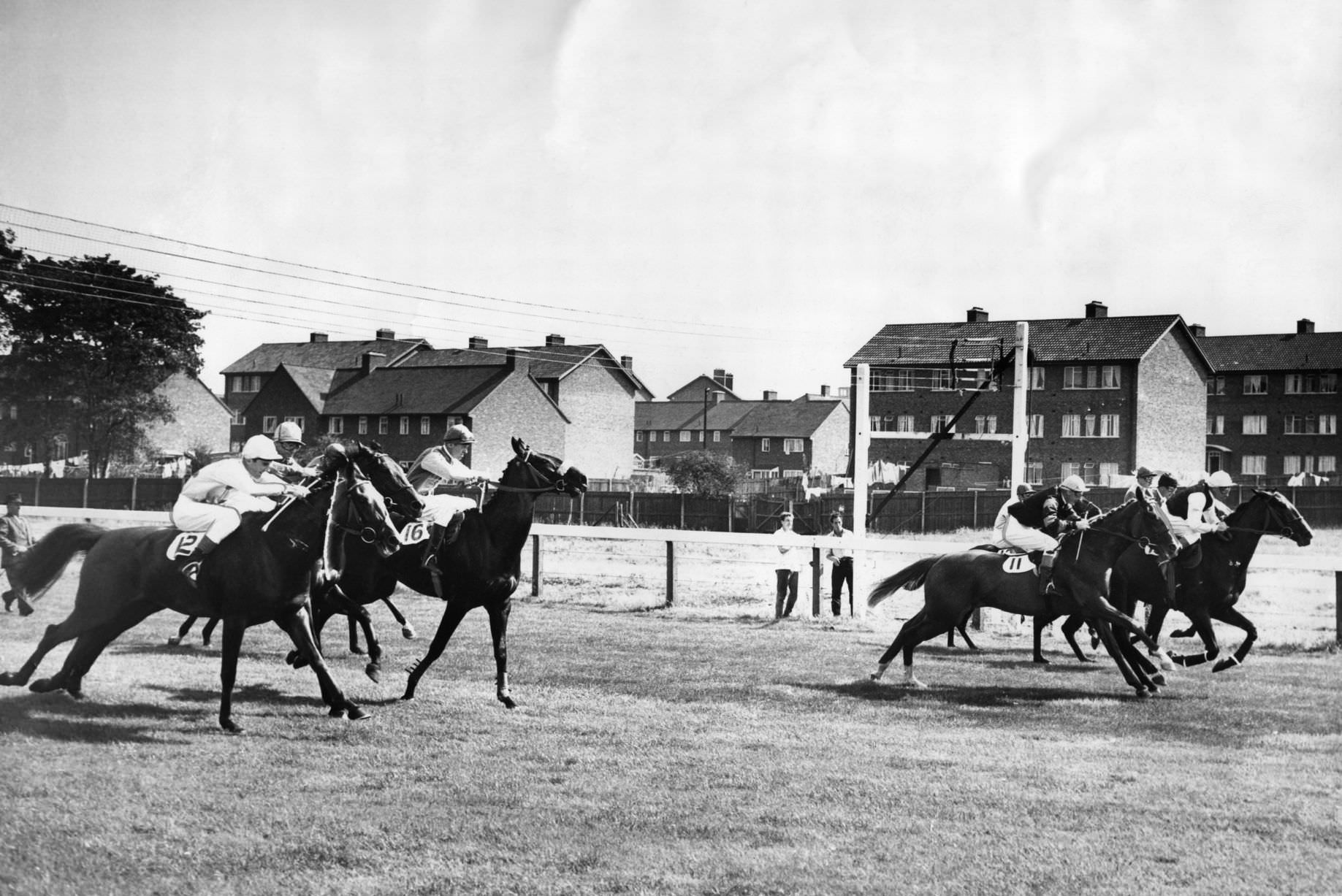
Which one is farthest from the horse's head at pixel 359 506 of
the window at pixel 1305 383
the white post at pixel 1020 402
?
the window at pixel 1305 383

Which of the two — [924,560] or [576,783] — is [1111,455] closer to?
[924,560]

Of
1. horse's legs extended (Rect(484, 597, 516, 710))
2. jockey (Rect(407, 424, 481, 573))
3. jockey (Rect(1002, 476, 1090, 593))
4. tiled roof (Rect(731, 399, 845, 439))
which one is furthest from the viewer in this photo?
tiled roof (Rect(731, 399, 845, 439))

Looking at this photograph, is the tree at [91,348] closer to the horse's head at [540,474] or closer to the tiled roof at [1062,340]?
the horse's head at [540,474]

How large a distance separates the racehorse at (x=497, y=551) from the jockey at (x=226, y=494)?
1.97 meters

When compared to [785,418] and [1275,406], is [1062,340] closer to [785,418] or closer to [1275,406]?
[1275,406]

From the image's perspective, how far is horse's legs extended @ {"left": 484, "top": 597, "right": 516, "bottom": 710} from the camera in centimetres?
947

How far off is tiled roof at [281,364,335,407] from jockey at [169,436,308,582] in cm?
123

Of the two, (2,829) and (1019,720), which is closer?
(2,829)

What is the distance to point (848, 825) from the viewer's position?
22.0 ft

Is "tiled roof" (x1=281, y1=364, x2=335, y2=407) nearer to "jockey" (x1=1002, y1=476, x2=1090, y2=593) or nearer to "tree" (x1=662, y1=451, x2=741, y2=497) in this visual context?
"jockey" (x1=1002, y1=476, x2=1090, y2=593)


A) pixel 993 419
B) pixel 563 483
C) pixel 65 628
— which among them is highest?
pixel 993 419

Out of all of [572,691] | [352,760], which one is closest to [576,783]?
[352,760]

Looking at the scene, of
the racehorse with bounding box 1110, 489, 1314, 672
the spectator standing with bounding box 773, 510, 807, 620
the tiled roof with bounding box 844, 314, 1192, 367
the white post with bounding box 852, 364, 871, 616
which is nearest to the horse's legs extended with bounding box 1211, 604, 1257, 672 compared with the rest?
the racehorse with bounding box 1110, 489, 1314, 672

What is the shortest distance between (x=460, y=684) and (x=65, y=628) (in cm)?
367
